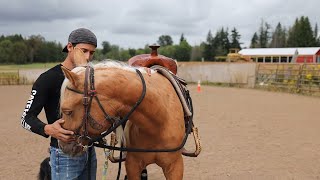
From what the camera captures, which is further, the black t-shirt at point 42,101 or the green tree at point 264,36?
the green tree at point 264,36

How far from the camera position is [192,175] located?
450 cm

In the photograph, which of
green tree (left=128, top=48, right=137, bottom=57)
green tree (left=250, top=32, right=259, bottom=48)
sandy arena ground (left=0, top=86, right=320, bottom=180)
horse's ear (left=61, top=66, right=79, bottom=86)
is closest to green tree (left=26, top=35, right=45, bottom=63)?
green tree (left=128, top=48, right=137, bottom=57)

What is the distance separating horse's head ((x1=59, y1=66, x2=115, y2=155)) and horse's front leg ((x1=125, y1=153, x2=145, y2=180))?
0.70 metres

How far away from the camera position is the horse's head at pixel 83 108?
67.3 inches

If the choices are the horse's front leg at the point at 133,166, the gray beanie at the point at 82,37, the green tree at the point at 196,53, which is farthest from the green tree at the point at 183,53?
the gray beanie at the point at 82,37

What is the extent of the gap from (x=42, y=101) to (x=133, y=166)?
0.80 meters

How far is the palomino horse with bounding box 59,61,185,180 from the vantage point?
→ 1731 mm

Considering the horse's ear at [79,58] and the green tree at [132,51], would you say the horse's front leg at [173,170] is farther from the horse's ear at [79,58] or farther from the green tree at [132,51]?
the green tree at [132,51]

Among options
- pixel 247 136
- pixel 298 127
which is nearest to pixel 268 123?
pixel 298 127

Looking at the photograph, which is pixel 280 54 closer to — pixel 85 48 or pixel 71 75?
pixel 85 48

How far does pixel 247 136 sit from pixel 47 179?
5.04 metres

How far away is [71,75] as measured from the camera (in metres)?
1.67

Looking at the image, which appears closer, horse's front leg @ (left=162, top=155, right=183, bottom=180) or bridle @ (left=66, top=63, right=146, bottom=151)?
bridle @ (left=66, top=63, right=146, bottom=151)

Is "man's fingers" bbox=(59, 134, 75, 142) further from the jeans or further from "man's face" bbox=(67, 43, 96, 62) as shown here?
"man's face" bbox=(67, 43, 96, 62)
